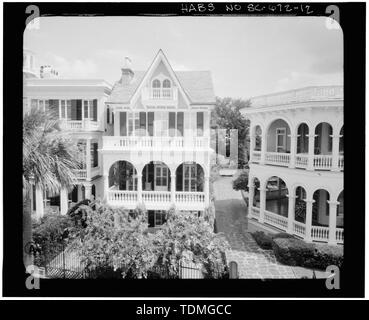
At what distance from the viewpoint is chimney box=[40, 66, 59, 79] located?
5918 mm

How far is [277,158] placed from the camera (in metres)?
7.18

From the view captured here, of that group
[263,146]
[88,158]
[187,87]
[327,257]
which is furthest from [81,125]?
[327,257]

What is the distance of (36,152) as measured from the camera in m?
5.38

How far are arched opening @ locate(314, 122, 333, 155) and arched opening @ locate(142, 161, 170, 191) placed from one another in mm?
4264

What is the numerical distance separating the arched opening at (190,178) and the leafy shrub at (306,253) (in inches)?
101

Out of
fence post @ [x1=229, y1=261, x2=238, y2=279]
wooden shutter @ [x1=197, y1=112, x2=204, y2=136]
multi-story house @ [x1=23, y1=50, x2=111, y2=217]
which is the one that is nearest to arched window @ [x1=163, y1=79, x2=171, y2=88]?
wooden shutter @ [x1=197, y1=112, x2=204, y2=136]

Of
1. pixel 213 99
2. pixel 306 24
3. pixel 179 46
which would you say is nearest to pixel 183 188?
pixel 213 99

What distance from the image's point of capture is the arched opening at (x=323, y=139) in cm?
663

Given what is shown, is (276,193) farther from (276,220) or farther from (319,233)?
(319,233)

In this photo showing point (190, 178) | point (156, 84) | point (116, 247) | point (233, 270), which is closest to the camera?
point (233, 270)

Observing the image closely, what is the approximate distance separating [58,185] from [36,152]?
865 millimetres

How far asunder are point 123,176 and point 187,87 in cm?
330
